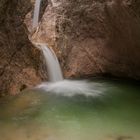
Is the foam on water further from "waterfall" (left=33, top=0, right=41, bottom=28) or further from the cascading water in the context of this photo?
"waterfall" (left=33, top=0, right=41, bottom=28)

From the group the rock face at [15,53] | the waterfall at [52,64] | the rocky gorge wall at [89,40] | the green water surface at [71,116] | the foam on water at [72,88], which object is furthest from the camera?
the waterfall at [52,64]

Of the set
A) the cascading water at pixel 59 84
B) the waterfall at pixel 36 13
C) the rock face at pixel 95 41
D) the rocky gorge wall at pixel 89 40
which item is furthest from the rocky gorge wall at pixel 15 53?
the waterfall at pixel 36 13

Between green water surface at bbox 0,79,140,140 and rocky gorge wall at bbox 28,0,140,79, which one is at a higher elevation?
rocky gorge wall at bbox 28,0,140,79

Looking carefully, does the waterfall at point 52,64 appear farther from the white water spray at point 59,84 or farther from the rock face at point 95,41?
the rock face at point 95,41

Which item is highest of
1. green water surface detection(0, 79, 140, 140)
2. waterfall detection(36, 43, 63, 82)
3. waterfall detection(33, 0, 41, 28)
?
waterfall detection(33, 0, 41, 28)

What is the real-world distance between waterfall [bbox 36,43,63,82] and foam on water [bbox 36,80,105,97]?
230mm

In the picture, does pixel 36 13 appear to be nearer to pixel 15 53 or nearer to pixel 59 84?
pixel 59 84

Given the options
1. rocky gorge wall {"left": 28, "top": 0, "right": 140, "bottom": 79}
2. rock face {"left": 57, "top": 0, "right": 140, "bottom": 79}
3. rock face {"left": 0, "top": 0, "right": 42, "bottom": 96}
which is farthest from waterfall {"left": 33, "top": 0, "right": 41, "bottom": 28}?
rock face {"left": 0, "top": 0, "right": 42, "bottom": 96}

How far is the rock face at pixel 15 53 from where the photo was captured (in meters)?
7.76

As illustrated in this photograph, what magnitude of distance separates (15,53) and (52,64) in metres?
1.68

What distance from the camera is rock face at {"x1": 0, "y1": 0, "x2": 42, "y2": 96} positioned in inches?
305

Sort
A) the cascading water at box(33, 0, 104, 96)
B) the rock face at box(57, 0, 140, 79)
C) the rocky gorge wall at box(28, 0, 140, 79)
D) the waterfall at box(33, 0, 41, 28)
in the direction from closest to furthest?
the cascading water at box(33, 0, 104, 96) → the rock face at box(57, 0, 140, 79) → the rocky gorge wall at box(28, 0, 140, 79) → the waterfall at box(33, 0, 41, 28)

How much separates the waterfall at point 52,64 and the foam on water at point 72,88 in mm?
230

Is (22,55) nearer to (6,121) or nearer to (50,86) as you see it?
(50,86)
